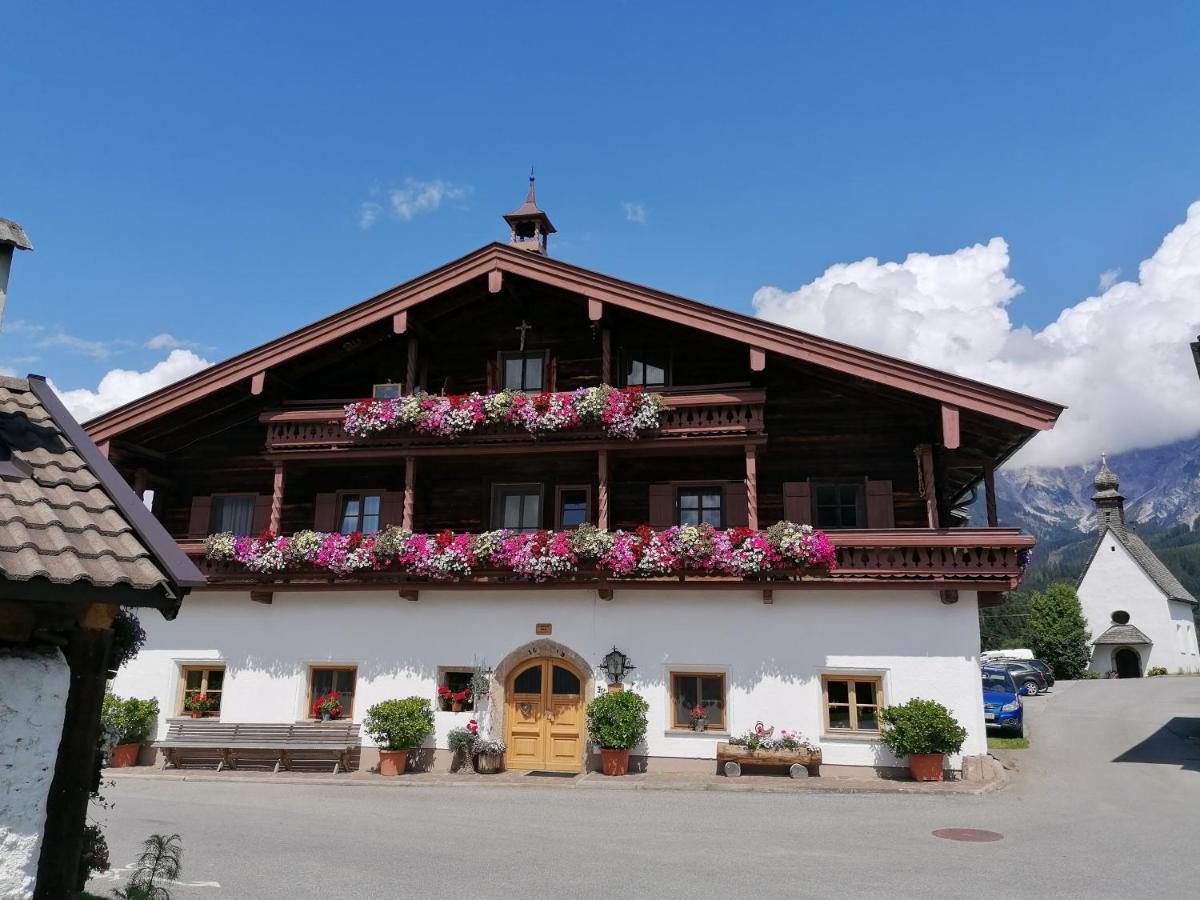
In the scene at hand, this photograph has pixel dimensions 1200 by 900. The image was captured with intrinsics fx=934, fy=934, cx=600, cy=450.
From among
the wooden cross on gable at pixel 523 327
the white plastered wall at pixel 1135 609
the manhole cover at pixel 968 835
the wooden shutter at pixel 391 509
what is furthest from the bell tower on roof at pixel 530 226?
the white plastered wall at pixel 1135 609

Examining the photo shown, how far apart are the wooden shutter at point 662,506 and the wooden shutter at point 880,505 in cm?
387

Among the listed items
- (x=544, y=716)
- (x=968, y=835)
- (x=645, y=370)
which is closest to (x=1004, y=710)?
(x=544, y=716)

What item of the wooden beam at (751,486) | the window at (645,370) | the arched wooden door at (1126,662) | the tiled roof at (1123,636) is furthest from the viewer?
the arched wooden door at (1126,662)

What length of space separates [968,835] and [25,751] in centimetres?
1029

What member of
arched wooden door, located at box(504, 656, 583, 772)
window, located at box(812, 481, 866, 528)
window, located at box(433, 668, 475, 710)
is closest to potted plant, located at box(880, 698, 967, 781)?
window, located at box(812, 481, 866, 528)

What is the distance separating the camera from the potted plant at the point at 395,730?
1728 cm

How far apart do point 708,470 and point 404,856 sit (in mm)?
A: 11009

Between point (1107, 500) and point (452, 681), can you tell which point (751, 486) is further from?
point (1107, 500)

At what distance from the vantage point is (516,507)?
2027cm

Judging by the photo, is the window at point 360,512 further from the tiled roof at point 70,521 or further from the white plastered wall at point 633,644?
the tiled roof at point 70,521

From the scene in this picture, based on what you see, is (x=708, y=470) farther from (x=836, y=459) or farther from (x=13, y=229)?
(x=13, y=229)

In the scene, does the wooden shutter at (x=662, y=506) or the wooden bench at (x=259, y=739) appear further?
the wooden shutter at (x=662, y=506)

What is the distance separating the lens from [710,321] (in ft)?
61.8

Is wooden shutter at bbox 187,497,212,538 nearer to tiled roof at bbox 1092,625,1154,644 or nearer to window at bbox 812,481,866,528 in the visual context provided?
window at bbox 812,481,866,528
